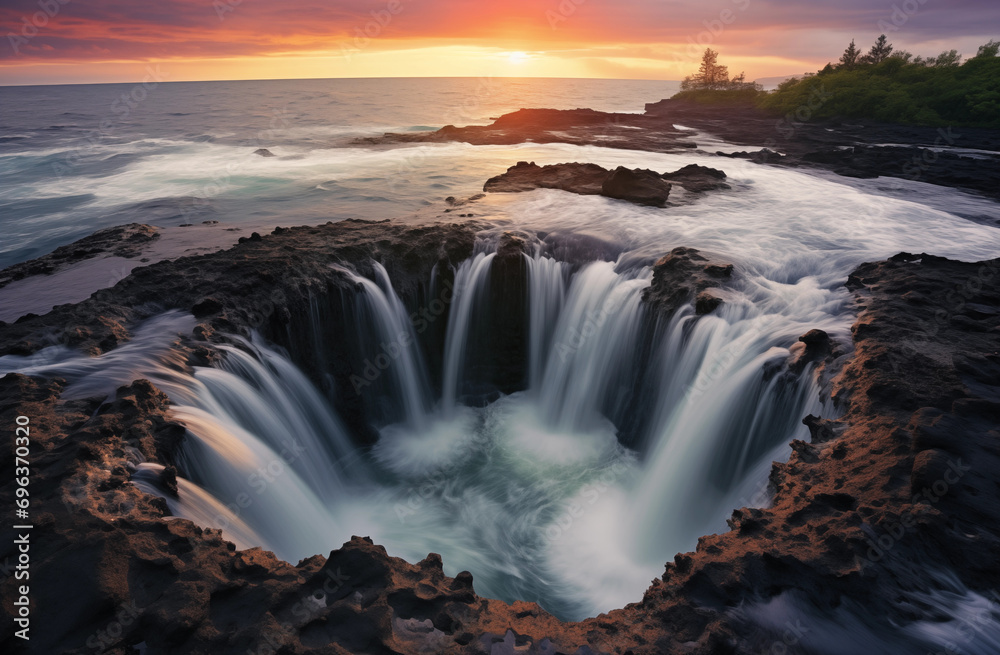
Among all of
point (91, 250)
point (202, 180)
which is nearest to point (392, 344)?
point (91, 250)

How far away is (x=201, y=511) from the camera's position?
4.84 meters

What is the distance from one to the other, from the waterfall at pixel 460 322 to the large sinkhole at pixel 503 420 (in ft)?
0.11

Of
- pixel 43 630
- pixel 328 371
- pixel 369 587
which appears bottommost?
pixel 328 371

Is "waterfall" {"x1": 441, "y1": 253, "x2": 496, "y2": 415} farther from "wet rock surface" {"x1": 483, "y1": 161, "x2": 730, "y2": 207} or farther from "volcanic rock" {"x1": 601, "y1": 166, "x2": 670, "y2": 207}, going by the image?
"wet rock surface" {"x1": 483, "y1": 161, "x2": 730, "y2": 207}

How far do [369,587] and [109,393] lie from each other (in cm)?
Result: 403

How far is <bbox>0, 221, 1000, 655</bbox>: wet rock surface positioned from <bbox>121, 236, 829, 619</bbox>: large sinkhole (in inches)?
27.2

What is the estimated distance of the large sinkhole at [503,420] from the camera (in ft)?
21.2

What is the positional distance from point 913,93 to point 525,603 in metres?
44.5

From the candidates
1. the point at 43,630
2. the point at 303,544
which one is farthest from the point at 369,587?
the point at 303,544

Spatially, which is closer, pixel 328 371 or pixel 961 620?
pixel 961 620

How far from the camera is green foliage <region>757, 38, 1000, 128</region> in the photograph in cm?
2969

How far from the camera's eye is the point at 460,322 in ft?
35.6

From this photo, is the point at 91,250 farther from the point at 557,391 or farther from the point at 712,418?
the point at 712,418

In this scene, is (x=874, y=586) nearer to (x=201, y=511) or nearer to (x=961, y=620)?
(x=961, y=620)
